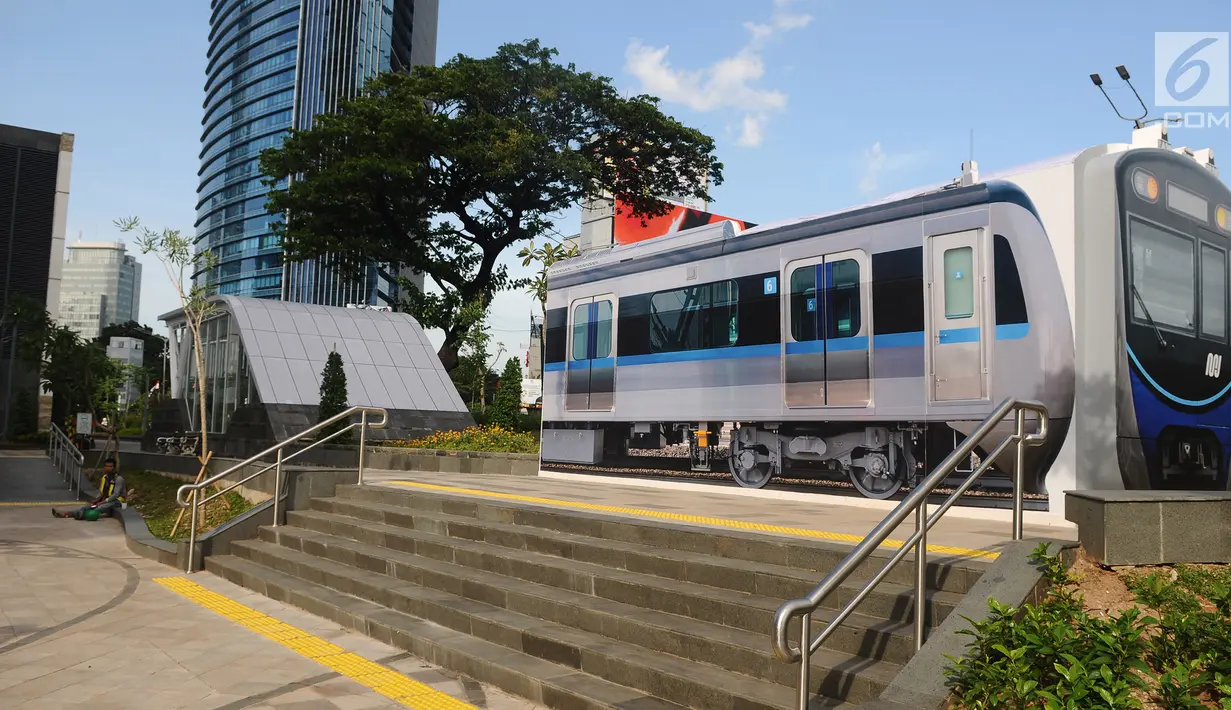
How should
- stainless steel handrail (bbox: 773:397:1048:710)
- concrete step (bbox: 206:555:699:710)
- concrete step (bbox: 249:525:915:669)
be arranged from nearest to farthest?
stainless steel handrail (bbox: 773:397:1048:710) → concrete step (bbox: 249:525:915:669) → concrete step (bbox: 206:555:699:710)

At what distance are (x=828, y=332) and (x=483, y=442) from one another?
11.6 metres

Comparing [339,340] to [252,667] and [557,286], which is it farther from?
[252,667]

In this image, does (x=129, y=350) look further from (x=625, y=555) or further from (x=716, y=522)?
(x=625, y=555)

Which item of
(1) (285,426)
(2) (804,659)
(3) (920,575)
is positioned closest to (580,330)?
(3) (920,575)

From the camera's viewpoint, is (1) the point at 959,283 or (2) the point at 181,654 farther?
(1) the point at 959,283

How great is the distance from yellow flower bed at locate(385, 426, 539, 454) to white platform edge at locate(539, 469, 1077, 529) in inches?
197

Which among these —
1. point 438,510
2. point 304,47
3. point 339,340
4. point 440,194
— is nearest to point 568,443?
point 438,510

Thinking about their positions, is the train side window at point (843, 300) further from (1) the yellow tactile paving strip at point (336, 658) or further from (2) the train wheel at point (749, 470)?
(1) the yellow tactile paving strip at point (336, 658)

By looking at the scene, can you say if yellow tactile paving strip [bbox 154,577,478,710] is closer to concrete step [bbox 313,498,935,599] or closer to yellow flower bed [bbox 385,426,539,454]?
concrete step [bbox 313,498,935,599]

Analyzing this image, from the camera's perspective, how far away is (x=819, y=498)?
9.67 metres

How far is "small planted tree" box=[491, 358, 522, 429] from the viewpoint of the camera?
22.5m

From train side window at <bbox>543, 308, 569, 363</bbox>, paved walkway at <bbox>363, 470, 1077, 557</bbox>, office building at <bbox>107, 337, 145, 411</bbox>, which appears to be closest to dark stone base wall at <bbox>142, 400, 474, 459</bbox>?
train side window at <bbox>543, 308, 569, 363</bbox>

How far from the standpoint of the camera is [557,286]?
44.4 ft

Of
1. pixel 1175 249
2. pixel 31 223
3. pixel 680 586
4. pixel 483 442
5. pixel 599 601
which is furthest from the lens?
pixel 31 223
